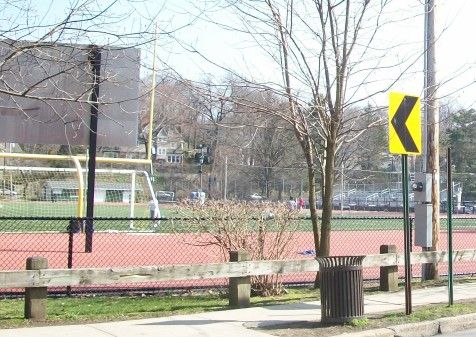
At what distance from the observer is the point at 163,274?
9.50m

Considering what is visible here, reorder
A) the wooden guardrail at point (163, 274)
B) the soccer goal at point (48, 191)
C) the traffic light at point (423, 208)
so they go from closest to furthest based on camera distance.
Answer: the wooden guardrail at point (163, 274)
the traffic light at point (423, 208)
the soccer goal at point (48, 191)

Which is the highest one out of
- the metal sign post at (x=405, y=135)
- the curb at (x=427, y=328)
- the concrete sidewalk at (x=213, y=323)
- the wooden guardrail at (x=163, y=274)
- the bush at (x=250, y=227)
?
the metal sign post at (x=405, y=135)

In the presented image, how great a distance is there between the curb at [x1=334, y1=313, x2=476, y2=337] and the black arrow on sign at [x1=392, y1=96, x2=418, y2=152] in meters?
2.40

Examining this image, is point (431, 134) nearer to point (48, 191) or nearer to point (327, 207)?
point (327, 207)

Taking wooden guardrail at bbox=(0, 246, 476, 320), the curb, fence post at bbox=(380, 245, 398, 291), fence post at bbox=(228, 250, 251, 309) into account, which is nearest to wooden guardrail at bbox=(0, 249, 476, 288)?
wooden guardrail at bbox=(0, 246, 476, 320)

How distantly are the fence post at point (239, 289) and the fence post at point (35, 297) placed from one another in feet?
9.24

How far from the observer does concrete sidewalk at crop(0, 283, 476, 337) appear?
7906 mm

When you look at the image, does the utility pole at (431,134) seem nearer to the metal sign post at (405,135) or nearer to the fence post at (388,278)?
the fence post at (388,278)

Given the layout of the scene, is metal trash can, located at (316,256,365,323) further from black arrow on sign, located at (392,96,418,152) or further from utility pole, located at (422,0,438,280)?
utility pole, located at (422,0,438,280)

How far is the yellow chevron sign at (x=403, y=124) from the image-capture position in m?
9.12

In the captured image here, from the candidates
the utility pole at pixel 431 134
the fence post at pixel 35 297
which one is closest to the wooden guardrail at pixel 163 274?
the fence post at pixel 35 297

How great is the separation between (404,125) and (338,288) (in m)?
2.54

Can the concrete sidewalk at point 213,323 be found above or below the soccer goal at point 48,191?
below

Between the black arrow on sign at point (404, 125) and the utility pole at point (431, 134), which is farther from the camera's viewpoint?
the utility pole at point (431, 134)
